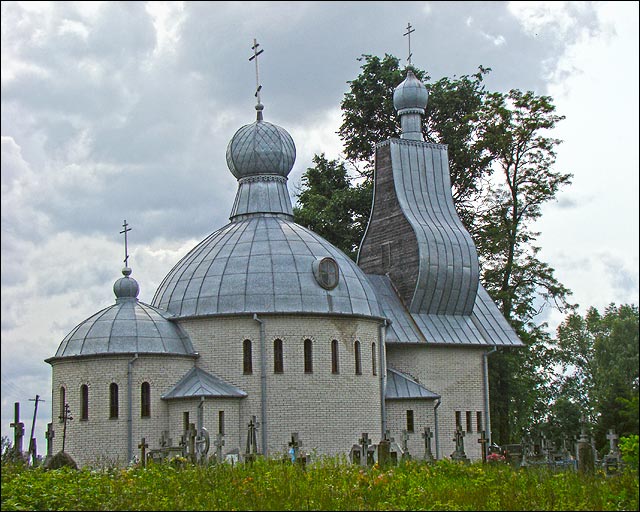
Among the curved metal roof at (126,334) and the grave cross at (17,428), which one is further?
the curved metal roof at (126,334)

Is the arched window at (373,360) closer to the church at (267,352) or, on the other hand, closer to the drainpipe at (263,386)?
the church at (267,352)

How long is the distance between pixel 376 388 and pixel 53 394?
9.68m

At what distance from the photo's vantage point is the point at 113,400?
94.3ft

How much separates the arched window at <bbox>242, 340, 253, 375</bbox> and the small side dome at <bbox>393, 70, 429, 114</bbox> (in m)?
14.0

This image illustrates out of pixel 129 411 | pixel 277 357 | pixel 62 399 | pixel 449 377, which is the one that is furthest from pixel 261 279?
pixel 449 377

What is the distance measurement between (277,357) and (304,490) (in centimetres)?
1350

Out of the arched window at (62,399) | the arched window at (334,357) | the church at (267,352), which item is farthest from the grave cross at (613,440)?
the arched window at (62,399)

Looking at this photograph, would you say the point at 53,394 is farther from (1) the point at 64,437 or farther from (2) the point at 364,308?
(2) the point at 364,308

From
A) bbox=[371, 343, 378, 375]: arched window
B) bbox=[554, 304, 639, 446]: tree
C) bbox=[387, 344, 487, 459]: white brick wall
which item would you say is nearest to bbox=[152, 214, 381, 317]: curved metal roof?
bbox=[371, 343, 378, 375]: arched window

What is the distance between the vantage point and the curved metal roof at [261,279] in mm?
30016

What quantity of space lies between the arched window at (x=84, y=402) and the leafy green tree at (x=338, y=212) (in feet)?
47.8

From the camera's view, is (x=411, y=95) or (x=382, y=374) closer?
(x=382, y=374)

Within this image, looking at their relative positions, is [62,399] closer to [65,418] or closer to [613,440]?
[65,418]

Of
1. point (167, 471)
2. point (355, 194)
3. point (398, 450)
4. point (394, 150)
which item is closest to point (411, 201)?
point (394, 150)
